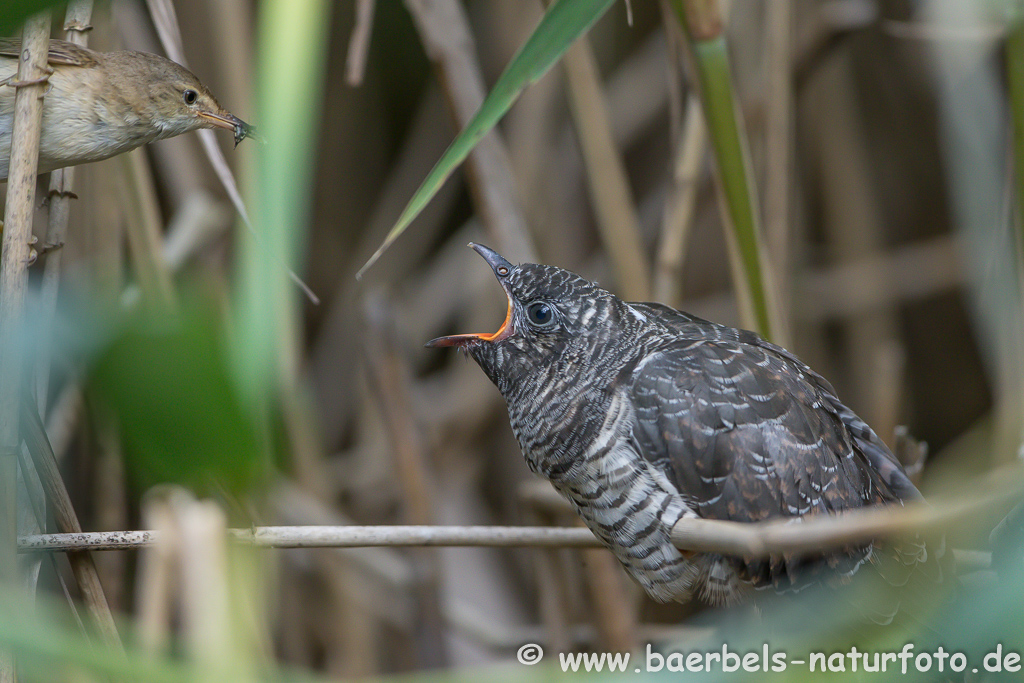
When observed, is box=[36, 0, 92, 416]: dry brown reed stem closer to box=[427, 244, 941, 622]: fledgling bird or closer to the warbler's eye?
box=[427, 244, 941, 622]: fledgling bird

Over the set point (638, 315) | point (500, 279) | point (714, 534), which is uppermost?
point (500, 279)

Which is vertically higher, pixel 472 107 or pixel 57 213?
pixel 472 107

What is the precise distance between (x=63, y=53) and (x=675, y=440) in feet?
4.09

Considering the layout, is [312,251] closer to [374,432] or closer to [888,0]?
[374,432]

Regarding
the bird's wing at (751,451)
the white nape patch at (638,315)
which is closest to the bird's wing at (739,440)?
the bird's wing at (751,451)

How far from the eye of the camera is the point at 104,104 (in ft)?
4.28

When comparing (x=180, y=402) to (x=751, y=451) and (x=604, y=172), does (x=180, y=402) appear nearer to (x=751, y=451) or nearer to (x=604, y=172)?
(x=751, y=451)

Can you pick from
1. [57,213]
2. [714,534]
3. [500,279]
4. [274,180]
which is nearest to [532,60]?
[274,180]

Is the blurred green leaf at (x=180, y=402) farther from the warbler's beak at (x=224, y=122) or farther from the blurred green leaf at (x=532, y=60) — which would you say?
the warbler's beak at (x=224, y=122)

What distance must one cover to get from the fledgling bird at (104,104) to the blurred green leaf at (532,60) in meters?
0.55

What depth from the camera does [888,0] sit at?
2.79 metres

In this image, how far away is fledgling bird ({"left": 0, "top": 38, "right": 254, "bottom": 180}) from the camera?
1278 millimetres

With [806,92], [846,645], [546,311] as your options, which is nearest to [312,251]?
[546,311]

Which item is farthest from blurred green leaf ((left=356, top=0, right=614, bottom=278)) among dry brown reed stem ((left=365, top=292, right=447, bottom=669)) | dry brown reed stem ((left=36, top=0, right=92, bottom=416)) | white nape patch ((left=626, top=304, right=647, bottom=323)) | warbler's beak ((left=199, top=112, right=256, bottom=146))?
dry brown reed stem ((left=365, top=292, right=447, bottom=669))
